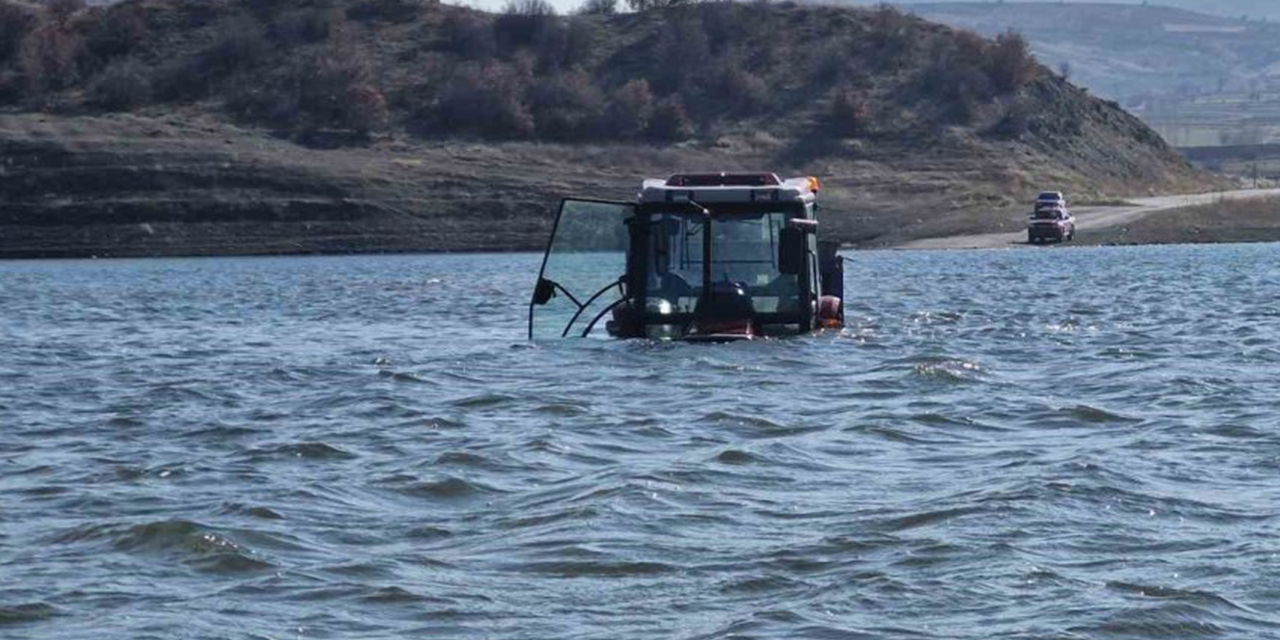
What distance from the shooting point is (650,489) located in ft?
43.0

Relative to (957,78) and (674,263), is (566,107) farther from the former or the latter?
(674,263)

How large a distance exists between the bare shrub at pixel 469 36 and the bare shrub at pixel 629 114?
279 inches

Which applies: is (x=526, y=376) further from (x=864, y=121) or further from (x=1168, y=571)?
(x=864, y=121)

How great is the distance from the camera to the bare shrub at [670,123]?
265 feet

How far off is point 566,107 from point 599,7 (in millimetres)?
18214

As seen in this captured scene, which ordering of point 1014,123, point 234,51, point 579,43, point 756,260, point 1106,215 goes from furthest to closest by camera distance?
point 579,43 → point 234,51 → point 1014,123 → point 1106,215 → point 756,260

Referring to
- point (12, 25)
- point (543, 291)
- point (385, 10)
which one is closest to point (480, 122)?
point (385, 10)

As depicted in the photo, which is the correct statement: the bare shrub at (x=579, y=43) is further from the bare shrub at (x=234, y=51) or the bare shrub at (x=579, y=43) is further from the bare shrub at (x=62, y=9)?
the bare shrub at (x=62, y=9)

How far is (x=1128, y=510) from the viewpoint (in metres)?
12.2

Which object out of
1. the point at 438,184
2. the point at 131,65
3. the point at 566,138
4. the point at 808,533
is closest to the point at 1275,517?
the point at 808,533

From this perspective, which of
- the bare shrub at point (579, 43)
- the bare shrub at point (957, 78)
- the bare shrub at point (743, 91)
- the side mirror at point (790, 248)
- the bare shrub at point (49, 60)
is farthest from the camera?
the bare shrub at point (579, 43)

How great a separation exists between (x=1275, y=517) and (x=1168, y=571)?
158 centimetres

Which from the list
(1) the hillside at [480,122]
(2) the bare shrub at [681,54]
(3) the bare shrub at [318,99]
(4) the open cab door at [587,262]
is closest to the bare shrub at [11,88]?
(1) the hillside at [480,122]

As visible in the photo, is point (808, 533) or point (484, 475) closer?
point (808, 533)
